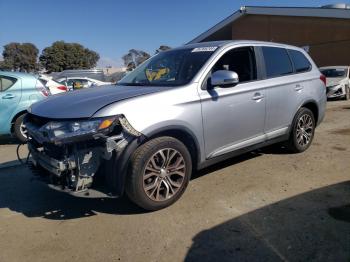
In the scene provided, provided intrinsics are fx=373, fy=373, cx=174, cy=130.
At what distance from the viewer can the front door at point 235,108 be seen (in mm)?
4281

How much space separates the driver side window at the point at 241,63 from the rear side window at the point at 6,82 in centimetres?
529

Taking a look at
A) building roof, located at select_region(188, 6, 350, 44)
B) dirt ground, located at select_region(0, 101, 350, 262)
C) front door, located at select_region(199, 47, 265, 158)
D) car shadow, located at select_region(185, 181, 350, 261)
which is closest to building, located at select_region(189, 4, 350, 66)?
building roof, located at select_region(188, 6, 350, 44)

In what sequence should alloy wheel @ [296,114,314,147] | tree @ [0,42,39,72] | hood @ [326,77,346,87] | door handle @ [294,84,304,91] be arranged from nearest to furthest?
door handle @ [294,84,304,91] → alloy wheel @ [296,114,314,147] → hood @ [326,77,346,87] → tree @ [0,42,39,72]

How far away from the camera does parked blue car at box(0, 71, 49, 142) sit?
7.80 metres

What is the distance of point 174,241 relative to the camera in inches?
131

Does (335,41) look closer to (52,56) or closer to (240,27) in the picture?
(240,27)

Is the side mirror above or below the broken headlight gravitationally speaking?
above

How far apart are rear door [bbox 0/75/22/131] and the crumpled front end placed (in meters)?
4.66

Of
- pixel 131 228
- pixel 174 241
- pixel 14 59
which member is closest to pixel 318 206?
pixel 174 241

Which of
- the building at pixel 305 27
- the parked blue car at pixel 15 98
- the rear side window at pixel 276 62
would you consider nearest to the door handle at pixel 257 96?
the rear side window at pixel 276 62

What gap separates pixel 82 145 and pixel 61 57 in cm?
6237

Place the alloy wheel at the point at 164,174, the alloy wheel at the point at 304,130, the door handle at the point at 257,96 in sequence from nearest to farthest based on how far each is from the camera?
the alloy wheel at the point at 164,174 < the door handle at the point at 257,96 < the alloy wheel at the point at 304,130

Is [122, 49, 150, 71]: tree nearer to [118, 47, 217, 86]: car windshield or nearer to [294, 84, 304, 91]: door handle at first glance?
[118, 47, 217, 86]: car windshield

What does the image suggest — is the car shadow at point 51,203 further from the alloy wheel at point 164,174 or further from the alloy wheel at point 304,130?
the alloy wheel at point 304,130
